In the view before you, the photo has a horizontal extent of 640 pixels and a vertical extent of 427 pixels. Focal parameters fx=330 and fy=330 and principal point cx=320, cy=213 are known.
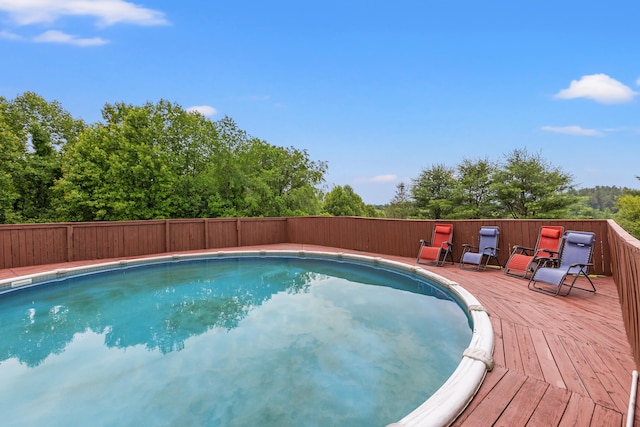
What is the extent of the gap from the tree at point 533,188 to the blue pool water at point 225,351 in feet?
52.4

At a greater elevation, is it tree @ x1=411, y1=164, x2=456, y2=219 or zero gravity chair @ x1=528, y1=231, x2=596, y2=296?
tree @ x1=411, y1=164, x2=456, y2=219

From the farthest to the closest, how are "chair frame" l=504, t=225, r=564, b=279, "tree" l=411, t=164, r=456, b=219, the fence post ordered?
"tree" l=411, t=164, r=456, b=219, the fence post, "chair frame" l=504, t=225, r=564, b=279

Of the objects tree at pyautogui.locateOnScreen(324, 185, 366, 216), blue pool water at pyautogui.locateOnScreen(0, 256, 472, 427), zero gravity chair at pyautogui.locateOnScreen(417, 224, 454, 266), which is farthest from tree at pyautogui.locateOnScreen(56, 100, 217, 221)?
tree at pyautogui.locateOnScreen(324, 185, 366, 216)

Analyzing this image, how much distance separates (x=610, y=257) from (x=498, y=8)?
9.77 meters

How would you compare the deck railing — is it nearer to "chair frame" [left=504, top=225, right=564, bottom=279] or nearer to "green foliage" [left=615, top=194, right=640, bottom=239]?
"chair frame" [left=504, top=225, right=564, bottom=279]

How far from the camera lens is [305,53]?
46.1 feet

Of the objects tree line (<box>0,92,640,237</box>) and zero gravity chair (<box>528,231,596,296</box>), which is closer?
zero gravity chair (<box>528,231,596,296</box>)

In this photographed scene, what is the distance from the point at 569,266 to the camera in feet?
14.1

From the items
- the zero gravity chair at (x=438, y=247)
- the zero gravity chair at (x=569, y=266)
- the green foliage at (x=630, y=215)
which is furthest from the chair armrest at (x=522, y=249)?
the green foliage at (x=630, y=215)

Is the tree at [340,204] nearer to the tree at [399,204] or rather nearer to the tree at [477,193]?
the tree at [399,204]

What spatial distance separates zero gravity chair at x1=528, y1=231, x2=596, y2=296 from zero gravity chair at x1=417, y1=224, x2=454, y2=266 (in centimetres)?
184

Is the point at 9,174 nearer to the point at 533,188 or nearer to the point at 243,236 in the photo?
the point at 243,236

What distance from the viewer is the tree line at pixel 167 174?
12633mm

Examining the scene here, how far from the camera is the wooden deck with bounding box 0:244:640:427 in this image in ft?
6.28
